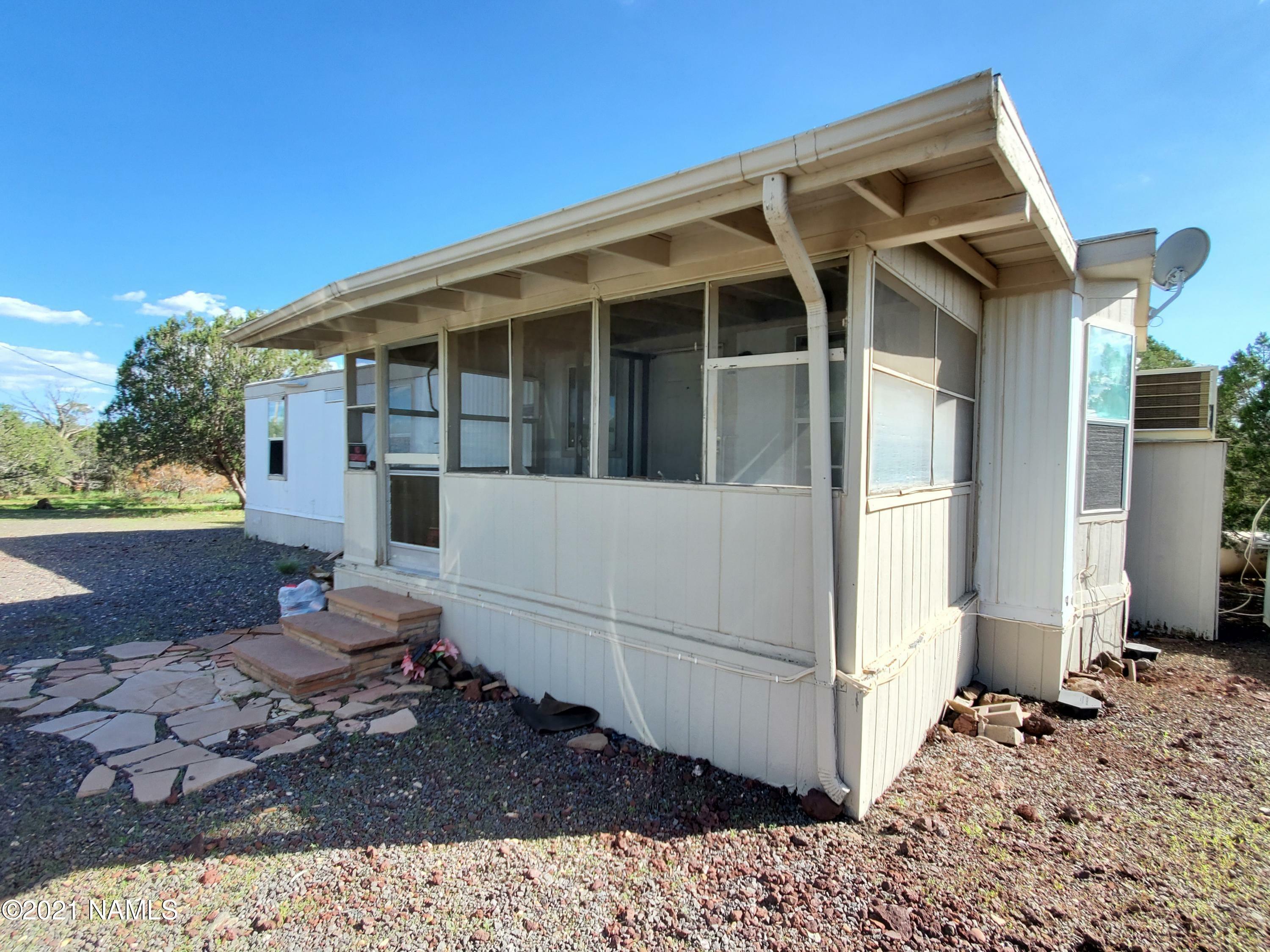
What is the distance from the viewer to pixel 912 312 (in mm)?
3039

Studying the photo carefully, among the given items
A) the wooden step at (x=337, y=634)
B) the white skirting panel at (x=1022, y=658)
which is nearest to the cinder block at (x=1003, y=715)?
the white skirting panel at (x=1022, y=658)

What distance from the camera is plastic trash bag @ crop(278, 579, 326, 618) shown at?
5.30 meters

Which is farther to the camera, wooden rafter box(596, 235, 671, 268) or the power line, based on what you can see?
the power line

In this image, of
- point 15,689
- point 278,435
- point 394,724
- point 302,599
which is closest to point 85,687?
point 15,689

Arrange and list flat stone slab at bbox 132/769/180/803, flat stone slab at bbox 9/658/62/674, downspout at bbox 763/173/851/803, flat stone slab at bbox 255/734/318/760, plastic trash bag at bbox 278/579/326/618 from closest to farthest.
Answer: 1. downspout at bbox 763/173/851/803
2. flat stone slab at bbox 132/769/180/803
3. flat stone slab at bbox 255/734/318/760
4. flat stone slab at bbox 9/658/62/674
5. plastic trash bag at bbox 278/579/326/618

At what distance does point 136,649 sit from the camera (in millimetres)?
4801

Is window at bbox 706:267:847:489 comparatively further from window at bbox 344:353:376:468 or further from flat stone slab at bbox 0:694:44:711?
flat stone slab at bbox 0:694:44:711

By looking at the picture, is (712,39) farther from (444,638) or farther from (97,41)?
(97,41)

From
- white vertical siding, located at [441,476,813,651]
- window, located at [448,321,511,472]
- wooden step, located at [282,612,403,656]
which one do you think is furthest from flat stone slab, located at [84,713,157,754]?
window, located at [448,321,511,472]

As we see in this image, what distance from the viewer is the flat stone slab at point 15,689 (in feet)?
12.5

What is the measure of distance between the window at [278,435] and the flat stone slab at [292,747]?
8.36m

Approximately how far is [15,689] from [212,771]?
2.31m

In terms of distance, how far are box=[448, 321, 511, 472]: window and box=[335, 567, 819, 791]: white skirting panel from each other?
1.04 meters

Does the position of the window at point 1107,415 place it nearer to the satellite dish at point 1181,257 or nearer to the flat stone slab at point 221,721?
the satellite dish at point 1181,257
